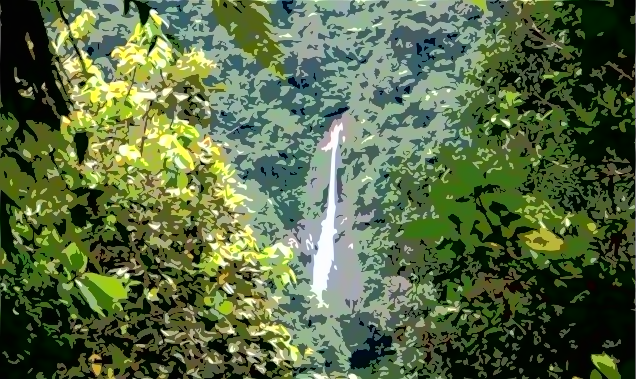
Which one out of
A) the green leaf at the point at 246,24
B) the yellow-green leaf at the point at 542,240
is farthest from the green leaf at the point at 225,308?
the green leaf at the point at 246,24

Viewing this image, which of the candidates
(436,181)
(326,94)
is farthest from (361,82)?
(436,181)

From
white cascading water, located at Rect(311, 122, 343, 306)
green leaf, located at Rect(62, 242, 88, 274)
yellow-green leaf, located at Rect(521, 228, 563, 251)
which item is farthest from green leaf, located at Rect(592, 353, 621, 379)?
green leaf, located at Rect(62, 242, 88, 274)

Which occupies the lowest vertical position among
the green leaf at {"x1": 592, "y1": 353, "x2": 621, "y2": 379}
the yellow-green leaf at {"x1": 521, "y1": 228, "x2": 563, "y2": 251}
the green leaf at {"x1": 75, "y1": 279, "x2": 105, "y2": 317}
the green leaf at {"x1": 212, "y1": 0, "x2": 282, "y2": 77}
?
the green leaf at {"x1": 592, "y1": 353, "x2": 621, "y2": 379}

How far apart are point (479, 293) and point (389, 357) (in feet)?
1.49

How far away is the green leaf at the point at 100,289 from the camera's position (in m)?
0.39

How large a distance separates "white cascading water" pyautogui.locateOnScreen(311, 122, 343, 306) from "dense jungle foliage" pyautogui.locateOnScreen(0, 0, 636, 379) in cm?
2

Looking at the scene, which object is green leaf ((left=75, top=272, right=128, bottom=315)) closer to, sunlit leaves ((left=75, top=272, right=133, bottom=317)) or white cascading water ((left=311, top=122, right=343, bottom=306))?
sunlit leaves ((left=75, top=272, right=133, bottom=317))

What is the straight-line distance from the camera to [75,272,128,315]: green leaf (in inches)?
15.4

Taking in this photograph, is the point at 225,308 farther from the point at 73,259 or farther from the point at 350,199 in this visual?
the point at 73,259

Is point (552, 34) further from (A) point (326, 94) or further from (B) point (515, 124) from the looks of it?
(A) point (326, 94)

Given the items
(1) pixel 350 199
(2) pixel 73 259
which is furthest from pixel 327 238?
(2) pixel 73 259

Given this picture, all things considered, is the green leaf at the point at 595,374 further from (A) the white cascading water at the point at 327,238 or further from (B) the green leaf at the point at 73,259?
(B) the green leaf at the point at 73,259

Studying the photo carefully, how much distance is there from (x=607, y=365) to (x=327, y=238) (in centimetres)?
96

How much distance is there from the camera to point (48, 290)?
1101 mm
